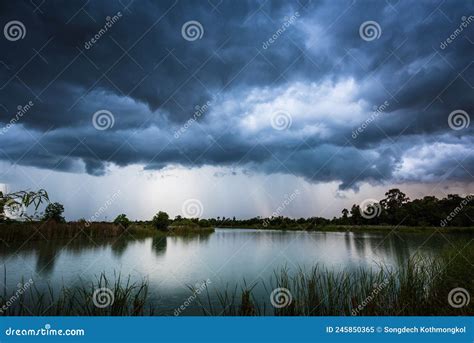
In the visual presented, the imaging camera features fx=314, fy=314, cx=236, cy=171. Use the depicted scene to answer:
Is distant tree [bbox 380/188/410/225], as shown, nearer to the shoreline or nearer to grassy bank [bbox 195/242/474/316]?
the shoreline

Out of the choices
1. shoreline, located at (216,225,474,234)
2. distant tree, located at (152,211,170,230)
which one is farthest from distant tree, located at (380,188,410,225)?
distant tree, located at (152,211,170,230)

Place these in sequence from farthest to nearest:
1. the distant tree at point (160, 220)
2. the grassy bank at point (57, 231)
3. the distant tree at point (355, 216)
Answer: the distant tree at point (355, 216)
the distant tree at point (160, 220)
the grassy bank at point (57, 231)

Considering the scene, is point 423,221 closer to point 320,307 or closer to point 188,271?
point 188,271

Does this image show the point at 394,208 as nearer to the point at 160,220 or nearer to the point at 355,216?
the point at 355,216

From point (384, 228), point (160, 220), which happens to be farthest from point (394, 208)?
point (160, 220)

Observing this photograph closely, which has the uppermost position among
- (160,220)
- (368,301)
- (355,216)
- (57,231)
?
(355,216)

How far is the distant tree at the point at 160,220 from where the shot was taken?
40.0 m

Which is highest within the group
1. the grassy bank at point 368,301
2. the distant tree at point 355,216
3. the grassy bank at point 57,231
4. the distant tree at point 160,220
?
the distant tree at point 355,216

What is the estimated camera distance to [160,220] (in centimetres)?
4009

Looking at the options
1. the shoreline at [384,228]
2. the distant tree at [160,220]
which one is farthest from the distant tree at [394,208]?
the distant tree at [160,220]

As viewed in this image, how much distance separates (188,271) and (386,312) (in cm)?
969

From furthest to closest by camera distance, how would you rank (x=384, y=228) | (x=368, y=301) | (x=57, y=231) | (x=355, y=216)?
(x=355, y=216)
(x=384, y=228)
(x=57, y=231)
(x=368, y=301)

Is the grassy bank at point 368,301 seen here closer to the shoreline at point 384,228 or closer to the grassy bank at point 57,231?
the grassy bank at point 57,231

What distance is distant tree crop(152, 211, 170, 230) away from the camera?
3997cm
